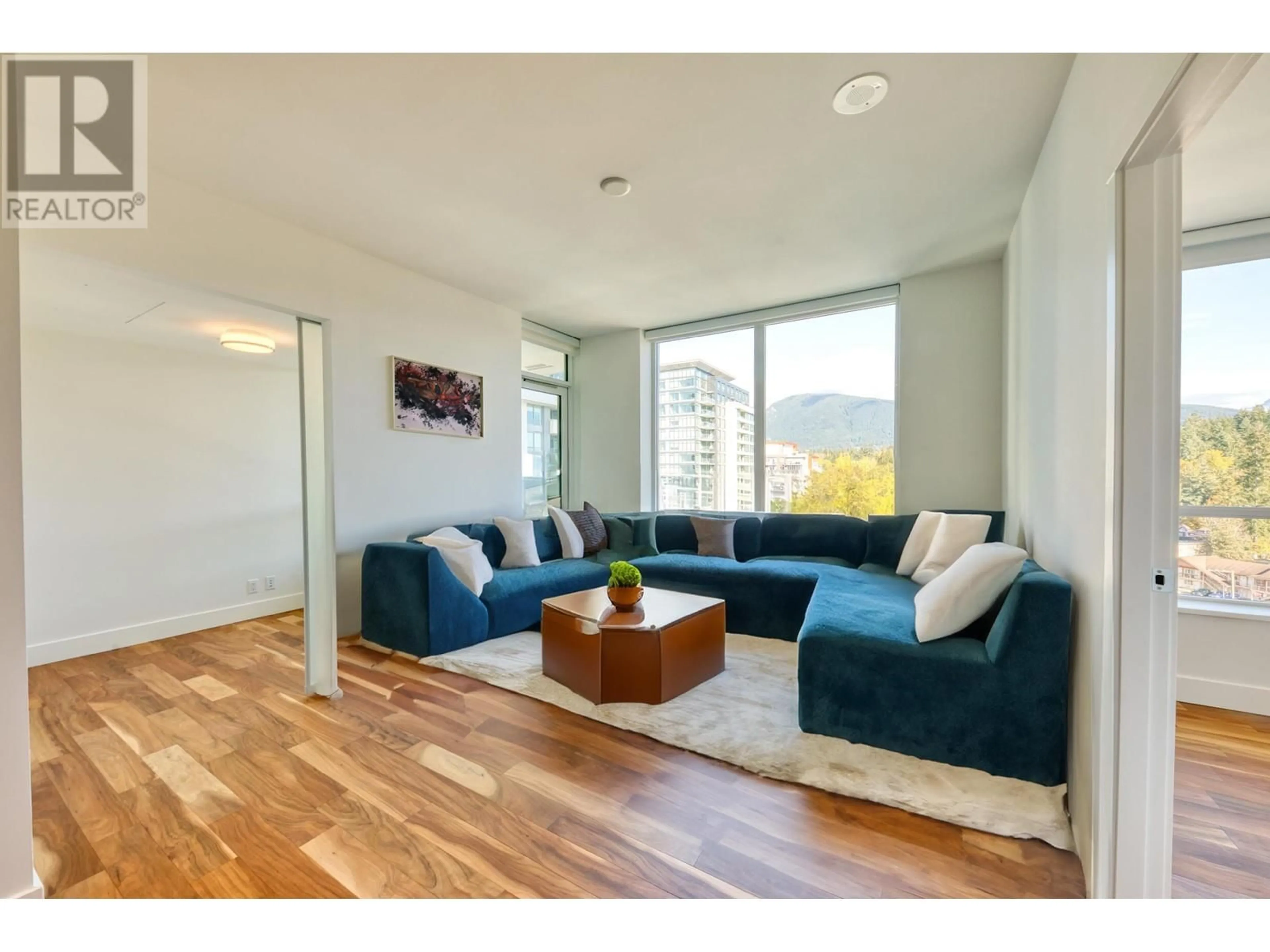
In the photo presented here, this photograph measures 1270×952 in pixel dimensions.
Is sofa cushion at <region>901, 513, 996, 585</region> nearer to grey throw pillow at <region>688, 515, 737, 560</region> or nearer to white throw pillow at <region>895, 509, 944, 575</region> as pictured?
white throw pillow at <region>895, 509, 944, 575</region>

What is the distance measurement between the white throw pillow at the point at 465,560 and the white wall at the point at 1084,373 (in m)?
2.90

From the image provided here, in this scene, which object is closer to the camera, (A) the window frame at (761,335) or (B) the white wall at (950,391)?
(B) the white wall at (950,391)

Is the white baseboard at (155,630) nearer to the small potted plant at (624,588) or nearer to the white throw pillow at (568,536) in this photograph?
the small potted plant at (624,588)

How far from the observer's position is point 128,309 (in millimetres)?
2818

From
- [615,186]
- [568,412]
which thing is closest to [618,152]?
[615,186]

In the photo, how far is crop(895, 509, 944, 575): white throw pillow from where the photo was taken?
321 centimetres

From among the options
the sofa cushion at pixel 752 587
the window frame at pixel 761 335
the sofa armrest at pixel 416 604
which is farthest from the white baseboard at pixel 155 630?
the window frame at pixel 761 335

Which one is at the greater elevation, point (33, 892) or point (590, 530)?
point (590, 530)

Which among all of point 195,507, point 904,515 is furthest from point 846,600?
point 195,507

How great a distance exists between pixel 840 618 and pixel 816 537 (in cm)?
190

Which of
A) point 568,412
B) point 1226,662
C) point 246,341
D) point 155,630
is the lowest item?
point 155,630

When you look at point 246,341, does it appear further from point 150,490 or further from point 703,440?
point 703,440

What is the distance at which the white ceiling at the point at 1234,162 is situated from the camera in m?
1.69

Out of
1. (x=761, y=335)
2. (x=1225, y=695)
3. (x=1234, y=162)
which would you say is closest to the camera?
(x=1234, y=162)
